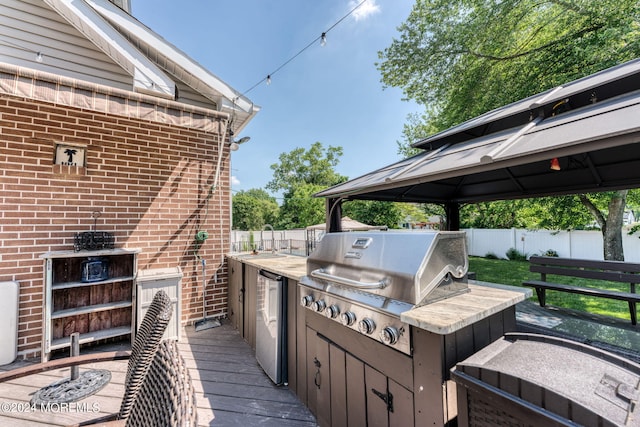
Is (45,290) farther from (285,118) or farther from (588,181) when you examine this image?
(285,118)

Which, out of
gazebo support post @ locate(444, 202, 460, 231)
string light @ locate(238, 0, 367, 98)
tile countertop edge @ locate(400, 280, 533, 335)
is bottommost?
tile countertop edge @ locate(400, 280, 533, 335)

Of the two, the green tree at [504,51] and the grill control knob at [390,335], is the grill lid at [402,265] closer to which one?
the grill control knob at [390,335]

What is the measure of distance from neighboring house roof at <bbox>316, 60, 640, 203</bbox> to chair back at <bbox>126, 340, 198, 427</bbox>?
6.96ft

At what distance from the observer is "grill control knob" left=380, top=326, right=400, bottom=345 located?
1247 millimetres

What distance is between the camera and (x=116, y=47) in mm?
3332

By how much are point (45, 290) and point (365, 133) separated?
1877cm

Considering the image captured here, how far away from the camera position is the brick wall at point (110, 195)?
9.30 ft

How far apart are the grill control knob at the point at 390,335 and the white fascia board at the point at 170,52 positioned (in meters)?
3.98

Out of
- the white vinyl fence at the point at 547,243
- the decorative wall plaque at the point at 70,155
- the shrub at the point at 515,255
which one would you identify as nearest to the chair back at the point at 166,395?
the decorative wall plaque at the point at 70,155

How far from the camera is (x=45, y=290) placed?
8.67 feet

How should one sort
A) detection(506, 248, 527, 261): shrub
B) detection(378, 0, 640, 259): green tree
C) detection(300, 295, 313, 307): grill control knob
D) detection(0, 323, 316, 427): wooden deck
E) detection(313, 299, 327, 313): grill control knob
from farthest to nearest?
detection(506, 248, 527, 261): shrub, detection(378, 0, 640, 259): green tree, detection(0, 323, 316, 427): wooden deck, detection(300, 295, 313, 307): grill control knob, detection(313, 299, 327, 313): grill control knob

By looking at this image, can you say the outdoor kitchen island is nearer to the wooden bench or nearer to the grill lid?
the grill lid

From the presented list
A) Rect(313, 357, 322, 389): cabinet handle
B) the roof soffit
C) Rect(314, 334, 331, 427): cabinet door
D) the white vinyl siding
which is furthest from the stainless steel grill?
the white vinyl siding

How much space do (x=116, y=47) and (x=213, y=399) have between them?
14.1 ft
